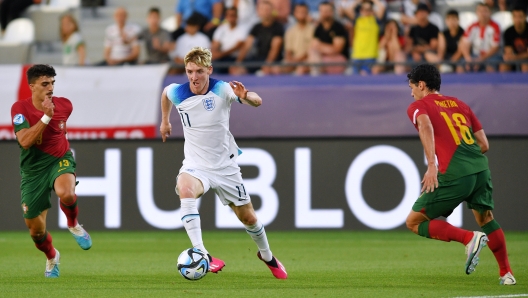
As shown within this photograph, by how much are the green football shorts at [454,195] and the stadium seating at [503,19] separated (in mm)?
8011

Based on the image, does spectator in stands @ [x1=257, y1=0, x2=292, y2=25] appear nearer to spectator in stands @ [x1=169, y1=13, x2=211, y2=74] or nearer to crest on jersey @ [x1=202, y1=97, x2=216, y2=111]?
spectator in stands @ [x1=169, y1=13, x2=211, y2=74]

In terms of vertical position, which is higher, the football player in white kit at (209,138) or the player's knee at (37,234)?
the football player in white kit at (209,138)

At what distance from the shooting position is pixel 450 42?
51.2 ft

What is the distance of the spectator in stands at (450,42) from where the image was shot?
50.8ft

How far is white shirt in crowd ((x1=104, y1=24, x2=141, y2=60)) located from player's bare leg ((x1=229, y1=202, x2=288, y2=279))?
28.1ft

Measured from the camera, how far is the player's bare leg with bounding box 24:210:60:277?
29.7 feet

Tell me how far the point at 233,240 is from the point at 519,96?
4920mm

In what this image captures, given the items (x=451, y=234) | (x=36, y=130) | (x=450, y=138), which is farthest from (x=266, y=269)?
(x=36, y=130)

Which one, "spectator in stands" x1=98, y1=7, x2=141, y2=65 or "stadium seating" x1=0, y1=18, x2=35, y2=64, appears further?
"stadium seating" x1=0, y1=18, x2=35, y2=64

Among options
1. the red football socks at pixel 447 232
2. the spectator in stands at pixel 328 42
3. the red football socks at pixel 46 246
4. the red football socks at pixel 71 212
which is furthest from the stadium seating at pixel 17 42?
the red football socks at pixel 447 232

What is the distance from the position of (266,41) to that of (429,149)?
862 cm

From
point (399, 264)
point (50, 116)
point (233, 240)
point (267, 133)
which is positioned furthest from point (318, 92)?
point (50, 116)

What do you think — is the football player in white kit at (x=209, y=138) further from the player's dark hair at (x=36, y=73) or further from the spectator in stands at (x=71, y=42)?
the spectator in stands at (x=71, y=42)

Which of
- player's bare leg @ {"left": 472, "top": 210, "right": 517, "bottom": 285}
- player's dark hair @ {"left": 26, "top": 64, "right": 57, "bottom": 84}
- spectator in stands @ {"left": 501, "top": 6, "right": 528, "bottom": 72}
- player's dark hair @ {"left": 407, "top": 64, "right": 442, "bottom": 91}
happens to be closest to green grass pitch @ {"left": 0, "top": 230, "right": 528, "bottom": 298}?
player's bare leg @ {"left": 472, "top": 210, "right": 517, "bottom": 285}
